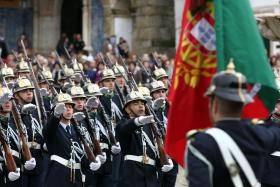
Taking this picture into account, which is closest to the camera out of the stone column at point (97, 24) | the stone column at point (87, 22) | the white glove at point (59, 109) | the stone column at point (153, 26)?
the white glove at point (59, 109)

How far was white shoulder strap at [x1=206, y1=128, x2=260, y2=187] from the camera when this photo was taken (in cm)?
470

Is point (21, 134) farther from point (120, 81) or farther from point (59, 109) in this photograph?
point (120, 81)

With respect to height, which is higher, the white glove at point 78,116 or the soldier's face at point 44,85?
the white glove at point 78,116

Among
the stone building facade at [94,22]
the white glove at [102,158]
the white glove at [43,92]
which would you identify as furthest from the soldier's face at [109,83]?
the stone building facade at [94,22]

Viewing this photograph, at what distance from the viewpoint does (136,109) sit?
9.66 meters

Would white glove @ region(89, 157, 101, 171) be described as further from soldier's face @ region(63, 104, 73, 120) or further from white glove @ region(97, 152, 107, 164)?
soldier's face @ region(63, 104, 73, 120)

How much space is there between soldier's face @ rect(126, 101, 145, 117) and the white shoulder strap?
488 centimetres

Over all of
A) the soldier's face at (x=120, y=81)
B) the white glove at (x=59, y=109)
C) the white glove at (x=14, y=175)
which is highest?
the white glove at (x=59, y=109)

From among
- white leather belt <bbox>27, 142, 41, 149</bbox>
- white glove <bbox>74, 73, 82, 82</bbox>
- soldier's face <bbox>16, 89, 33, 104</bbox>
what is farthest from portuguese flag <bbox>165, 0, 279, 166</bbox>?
white glove <bbox>74, 73, 82, 82</bbox>

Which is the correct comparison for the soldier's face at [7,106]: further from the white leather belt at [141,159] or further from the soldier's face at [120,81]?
the soldier's face at [120,81]

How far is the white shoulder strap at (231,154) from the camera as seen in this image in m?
4.70

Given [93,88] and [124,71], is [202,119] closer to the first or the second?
[93,88]

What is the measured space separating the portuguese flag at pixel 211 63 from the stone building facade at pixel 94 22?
18888 mm

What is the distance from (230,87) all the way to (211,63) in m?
0.96
